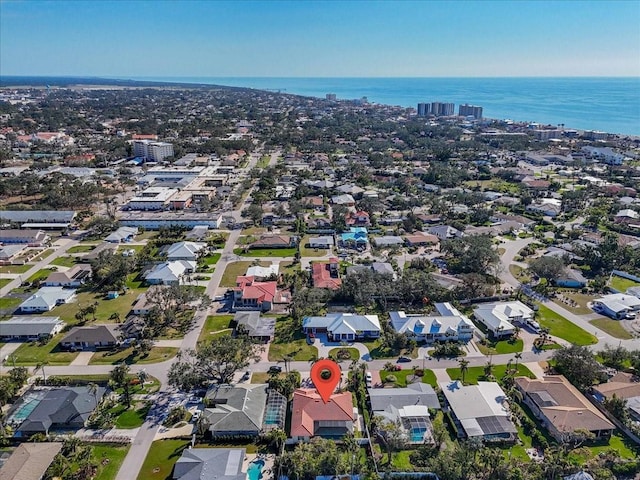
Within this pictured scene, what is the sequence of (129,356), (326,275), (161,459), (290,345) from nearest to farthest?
(161,459) → (129,356) → (290,345) → (326,275)

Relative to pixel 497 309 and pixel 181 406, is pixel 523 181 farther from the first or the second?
pixel 181 406

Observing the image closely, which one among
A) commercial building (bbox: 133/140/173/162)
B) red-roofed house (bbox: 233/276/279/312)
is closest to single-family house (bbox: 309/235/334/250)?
red-roofed house (bbox: 233/276/279/312)

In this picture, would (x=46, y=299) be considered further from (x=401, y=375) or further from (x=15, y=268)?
(x=401, y=375)

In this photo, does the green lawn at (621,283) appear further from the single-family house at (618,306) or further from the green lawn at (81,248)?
the green lawn at (81,248)

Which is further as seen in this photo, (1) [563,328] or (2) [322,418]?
(1) [563,328]

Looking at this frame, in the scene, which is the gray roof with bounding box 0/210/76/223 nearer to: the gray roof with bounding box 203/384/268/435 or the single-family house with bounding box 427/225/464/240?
the gray roof with bounding box 203/384/268/435

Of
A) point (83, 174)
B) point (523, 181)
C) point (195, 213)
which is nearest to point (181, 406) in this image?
point (195, 213)

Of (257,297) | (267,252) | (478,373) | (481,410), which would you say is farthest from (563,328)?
(267,252)
